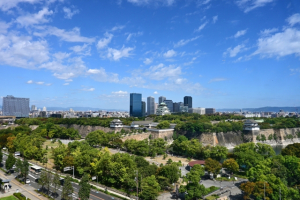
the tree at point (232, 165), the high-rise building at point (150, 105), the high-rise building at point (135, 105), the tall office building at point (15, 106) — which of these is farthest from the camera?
the high-rise building at point (150, 105)

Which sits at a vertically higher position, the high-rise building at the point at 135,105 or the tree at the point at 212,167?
the high-rise building at the point at 135,105

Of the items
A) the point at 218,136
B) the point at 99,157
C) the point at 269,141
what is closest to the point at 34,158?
the point at 99,157

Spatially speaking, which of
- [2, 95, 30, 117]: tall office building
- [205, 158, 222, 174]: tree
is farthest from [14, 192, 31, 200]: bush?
[2, 95, 30, 117]: tall office building

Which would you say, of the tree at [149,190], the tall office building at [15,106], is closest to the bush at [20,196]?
the tree at [149,190]

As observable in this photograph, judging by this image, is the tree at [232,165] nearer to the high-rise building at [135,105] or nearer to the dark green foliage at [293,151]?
the dark green foliage at [293,151]

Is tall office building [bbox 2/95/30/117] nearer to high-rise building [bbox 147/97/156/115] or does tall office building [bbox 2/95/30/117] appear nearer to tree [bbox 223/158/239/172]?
high-rise building [bbox 147/97/156/115]

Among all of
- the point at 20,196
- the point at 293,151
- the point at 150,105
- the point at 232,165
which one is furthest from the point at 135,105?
the point at 20,196

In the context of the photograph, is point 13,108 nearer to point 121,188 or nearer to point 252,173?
point 121,188

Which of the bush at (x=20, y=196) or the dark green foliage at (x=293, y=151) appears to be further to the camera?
the dark green foliage at (x=293, y=151)
